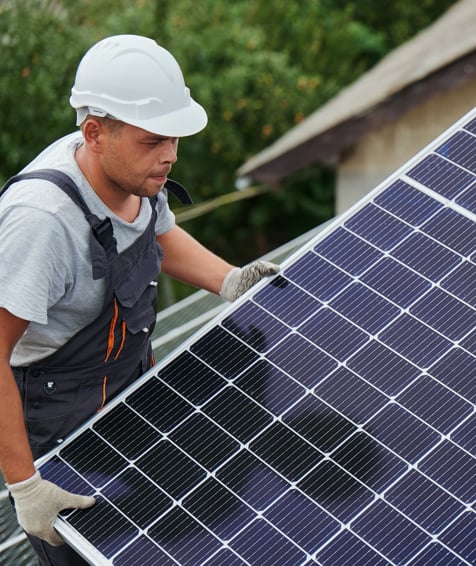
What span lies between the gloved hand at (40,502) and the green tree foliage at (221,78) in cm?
996

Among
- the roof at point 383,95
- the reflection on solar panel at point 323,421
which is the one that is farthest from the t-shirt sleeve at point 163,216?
the roof at point 383,95

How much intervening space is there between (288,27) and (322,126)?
828cm

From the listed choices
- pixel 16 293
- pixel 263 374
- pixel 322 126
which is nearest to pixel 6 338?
pixel 16 293

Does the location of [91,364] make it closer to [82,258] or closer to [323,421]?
[82,258]

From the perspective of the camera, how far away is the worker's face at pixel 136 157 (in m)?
4.38

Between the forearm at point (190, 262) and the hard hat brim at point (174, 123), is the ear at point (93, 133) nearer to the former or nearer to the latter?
the hard hat brim at point (174, 123)

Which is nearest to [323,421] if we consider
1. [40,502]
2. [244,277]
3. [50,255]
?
[244,277]

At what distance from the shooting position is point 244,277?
213 inches

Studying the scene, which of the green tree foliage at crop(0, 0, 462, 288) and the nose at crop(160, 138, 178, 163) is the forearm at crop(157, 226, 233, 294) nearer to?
the nose at crop(160, 138, 178, 163)

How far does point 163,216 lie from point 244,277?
0.53 metres

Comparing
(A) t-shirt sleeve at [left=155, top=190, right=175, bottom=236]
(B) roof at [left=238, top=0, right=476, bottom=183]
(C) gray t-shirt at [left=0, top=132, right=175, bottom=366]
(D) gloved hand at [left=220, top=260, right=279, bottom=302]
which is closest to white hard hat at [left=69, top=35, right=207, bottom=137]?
(C) gray t-shirt at [left=0, top=132, right=175, bottom=366]

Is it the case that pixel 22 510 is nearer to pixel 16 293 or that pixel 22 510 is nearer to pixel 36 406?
pixel 36 406

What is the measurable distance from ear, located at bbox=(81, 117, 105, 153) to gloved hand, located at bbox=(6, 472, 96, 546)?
56.4 inches

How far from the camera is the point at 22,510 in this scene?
439 centimetres
